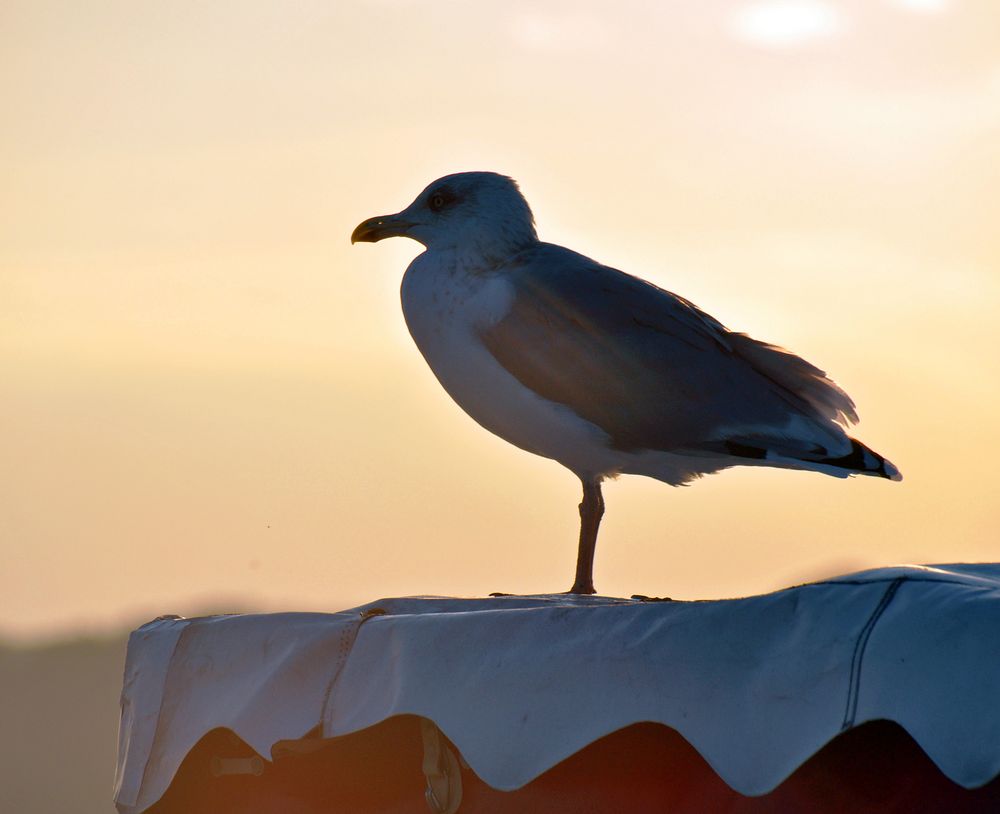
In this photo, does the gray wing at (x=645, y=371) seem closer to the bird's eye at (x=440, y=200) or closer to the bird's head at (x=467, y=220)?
the bird's head at (x=467, y=220)

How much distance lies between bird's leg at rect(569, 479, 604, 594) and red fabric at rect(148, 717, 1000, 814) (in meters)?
2.79

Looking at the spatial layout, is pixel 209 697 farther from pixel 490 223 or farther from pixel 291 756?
pixel 490 223

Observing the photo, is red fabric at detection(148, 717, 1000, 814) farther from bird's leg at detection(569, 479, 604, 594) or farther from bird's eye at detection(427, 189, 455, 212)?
bird's eye at detection(427, 189, 455, 212)

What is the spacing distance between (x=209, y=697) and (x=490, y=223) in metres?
3.78

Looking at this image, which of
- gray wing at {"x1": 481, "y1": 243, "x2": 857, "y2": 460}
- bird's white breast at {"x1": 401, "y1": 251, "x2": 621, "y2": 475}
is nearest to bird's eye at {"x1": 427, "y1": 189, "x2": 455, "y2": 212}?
bird's white breast at {"x1": 401, "y1": 251, "x2": 621, "y2": 475}

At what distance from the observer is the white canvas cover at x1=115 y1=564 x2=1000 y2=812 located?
3652mm

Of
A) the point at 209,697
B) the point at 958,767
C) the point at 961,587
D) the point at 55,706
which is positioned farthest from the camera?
the point at 55,706

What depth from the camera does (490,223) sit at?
27.3ft

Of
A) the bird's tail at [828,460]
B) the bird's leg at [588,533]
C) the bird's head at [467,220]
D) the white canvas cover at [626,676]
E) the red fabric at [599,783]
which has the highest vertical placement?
the bird's head at [467,220]

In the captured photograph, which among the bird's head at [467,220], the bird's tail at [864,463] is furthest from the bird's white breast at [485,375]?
the bird's tail at [864,463]

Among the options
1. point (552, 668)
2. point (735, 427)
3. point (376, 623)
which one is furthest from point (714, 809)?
point (735, 427)

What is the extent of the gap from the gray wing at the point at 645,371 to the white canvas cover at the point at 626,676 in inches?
98.8

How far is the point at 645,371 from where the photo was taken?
25.1 ft

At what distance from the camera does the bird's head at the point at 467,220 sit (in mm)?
8227
